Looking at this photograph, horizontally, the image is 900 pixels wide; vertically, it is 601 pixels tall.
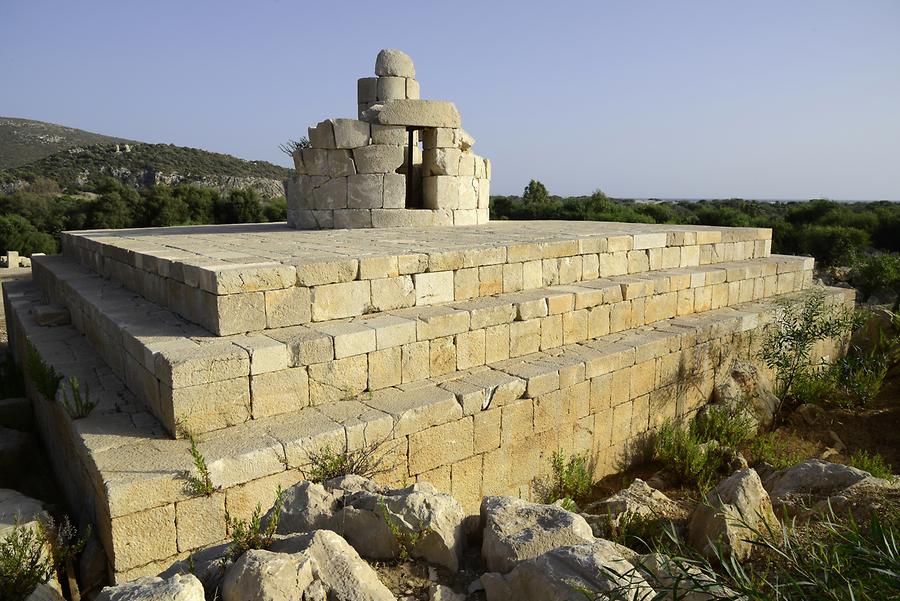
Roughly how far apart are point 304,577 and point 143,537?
173 centimetres

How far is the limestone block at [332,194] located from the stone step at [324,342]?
3.22 meters

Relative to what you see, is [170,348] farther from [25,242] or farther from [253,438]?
[25,242]

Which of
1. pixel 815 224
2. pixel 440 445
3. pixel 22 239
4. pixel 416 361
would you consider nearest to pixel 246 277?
pixel 416 361

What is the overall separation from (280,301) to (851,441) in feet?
21.8

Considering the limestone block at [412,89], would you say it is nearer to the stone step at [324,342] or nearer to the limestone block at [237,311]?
the stone step at [324,342]

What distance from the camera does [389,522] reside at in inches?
103

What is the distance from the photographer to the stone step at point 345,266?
14.7ft

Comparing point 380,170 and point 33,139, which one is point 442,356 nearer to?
point 380,170

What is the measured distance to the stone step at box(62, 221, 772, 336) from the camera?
14.7 ft

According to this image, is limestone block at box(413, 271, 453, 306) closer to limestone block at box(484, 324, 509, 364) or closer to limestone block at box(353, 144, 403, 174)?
limestone block at box(484, 324, 509, 364)

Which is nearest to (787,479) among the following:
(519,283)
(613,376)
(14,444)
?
(613,376)

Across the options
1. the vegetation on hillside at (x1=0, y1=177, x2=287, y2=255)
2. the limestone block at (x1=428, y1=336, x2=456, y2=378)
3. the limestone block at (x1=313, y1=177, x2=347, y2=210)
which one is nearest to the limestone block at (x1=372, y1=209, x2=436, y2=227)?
the limestone block at (x1=313, y1=177, x2=347, y2=210)

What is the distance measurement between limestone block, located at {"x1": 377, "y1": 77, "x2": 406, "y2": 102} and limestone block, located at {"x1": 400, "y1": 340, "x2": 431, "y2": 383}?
6627mm

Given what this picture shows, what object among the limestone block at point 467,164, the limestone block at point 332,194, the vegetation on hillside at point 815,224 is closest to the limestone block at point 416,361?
the limestone block at point 332,194
